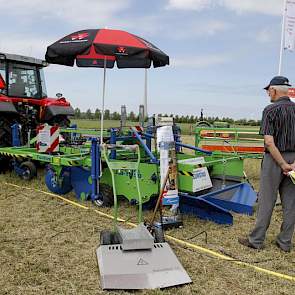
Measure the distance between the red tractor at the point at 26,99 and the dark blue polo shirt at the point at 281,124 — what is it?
5243 millimetres

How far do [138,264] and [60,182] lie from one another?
297 centimetres

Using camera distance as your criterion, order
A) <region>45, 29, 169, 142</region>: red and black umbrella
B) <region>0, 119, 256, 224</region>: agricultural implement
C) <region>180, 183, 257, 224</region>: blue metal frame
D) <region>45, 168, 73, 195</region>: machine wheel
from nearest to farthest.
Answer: <region>180, 183, 257, 224</region>: blue metal frame < <region>0, 119, 256, 224</region>: agricultural implement < <region>45, 29, 169, 142</region>: red and black umbrella < <region>45, 168, 73, 195</region>: machine wheel

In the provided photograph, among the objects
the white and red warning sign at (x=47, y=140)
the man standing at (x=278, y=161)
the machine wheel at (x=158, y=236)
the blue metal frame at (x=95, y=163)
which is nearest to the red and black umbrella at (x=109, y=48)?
the blue metal frame at (x=95, y=163)

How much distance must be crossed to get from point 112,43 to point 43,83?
4466 mm

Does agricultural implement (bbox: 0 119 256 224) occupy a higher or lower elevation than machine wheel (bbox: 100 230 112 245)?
higher

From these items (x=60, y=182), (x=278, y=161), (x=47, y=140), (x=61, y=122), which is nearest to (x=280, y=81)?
(x=278, y=161)

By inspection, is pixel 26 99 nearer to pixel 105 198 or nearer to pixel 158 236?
pixel 105 198

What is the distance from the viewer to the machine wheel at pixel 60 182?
237 inches

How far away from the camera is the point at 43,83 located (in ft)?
30.2

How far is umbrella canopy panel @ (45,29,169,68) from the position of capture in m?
5.14

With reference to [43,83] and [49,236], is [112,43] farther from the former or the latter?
[43,83]

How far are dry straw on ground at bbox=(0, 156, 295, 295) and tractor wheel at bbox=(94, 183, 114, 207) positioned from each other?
0.12m

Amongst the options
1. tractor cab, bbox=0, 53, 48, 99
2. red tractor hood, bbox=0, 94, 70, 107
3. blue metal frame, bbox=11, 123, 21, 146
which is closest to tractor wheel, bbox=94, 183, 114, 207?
blue metal frame, bbox=11, 123, 21, 146

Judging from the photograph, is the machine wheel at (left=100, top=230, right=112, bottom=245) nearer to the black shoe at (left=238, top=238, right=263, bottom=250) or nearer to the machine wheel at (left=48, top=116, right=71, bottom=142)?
the black shoe at (left=238, top=238, right=263, bottom=250)
